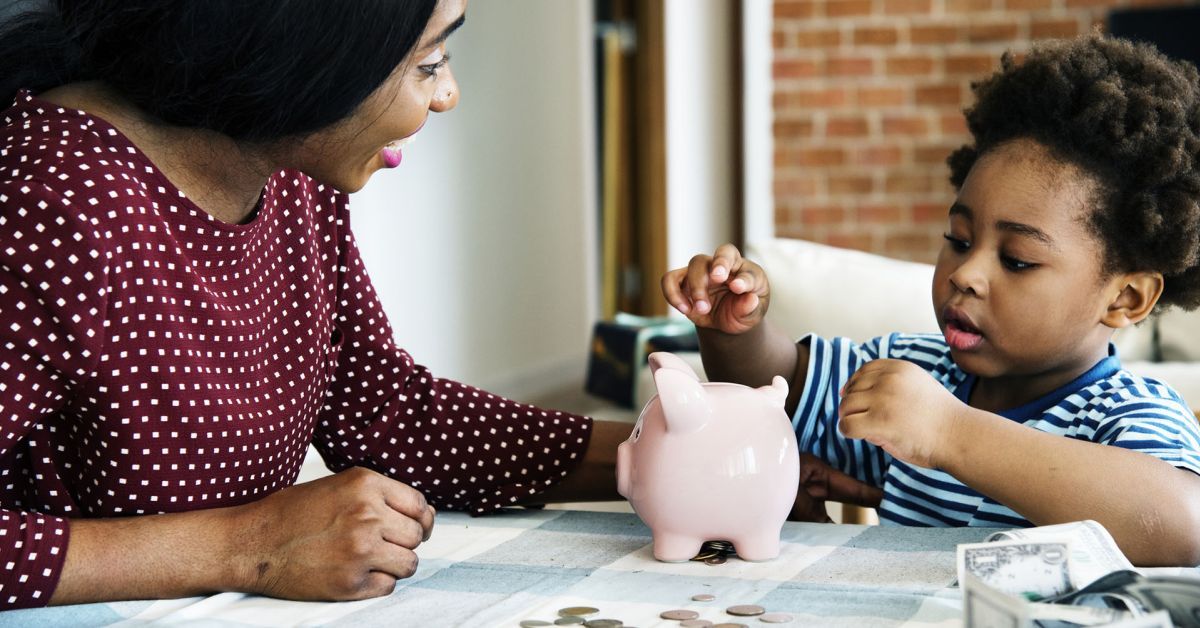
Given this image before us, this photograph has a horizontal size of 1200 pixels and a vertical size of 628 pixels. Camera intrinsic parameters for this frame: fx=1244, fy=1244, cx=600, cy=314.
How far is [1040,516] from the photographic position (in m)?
0.94

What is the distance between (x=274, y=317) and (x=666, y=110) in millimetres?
3806

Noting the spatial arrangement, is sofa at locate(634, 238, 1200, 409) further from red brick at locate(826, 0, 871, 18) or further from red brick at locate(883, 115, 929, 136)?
red brick at locate(826, 0, 871, 18)

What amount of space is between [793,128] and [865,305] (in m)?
2.77

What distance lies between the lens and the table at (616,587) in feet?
2.58

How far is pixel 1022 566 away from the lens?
77 centimetres

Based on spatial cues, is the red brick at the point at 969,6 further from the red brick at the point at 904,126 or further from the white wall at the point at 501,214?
the white wall at the point at 501,214

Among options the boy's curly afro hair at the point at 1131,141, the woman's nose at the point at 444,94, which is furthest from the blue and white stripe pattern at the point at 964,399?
the woman's nose at the point at 444,94

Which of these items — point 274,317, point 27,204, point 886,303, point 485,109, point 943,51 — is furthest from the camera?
point 943,51

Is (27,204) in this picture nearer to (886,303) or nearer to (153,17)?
(153,17)

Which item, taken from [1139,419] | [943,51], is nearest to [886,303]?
[1139,419]

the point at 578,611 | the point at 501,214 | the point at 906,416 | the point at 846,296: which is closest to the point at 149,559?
the point at 578,611

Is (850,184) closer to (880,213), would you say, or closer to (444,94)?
(880,213)

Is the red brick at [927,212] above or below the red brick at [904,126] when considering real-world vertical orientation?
below

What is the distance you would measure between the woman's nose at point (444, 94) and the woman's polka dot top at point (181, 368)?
16 cm
